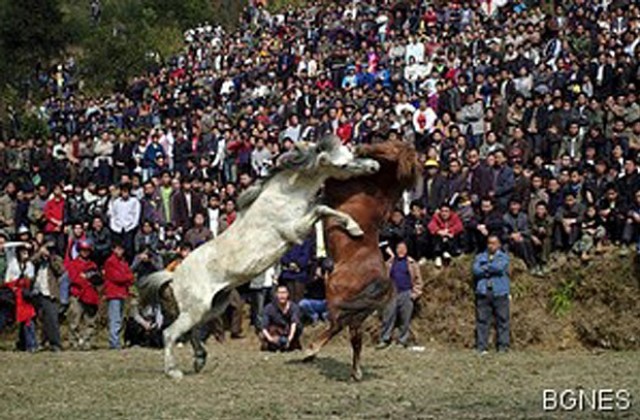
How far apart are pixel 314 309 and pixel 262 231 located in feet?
20.6

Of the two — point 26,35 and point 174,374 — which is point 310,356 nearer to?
point 174,374

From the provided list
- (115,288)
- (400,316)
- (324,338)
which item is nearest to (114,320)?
(115,288)

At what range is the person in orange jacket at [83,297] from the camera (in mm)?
19469

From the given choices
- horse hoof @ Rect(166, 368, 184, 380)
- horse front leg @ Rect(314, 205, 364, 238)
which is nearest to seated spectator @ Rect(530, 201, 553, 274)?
horse front leg @ Rect(314, 205, 364, 238)

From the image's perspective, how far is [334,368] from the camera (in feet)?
45.0

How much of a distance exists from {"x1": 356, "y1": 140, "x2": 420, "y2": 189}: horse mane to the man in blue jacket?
4.57 metres

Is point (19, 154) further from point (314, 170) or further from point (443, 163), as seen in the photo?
point (314, 170)

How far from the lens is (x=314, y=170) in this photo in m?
12.5

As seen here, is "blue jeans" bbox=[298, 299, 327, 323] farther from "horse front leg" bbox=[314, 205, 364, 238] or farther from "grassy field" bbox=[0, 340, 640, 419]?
"horse front leg" bbox=[314, 205, 364, 238]

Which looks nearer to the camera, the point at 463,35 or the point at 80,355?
the point at 80,355

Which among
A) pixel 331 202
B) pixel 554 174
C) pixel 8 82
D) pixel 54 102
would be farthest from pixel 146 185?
pixel 8 82

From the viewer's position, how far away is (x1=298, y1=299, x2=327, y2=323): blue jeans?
61.4 ft

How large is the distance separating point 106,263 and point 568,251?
7.31m

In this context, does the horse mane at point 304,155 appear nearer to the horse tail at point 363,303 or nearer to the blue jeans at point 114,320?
the horse tail at point 363,303
